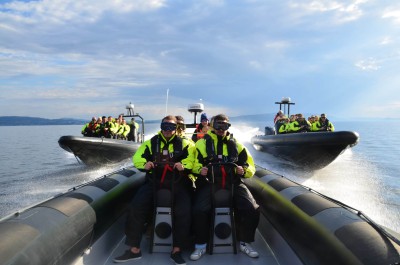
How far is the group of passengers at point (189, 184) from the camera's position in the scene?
2752mm

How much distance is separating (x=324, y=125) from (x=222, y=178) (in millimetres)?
7194

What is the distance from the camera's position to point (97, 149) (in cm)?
925

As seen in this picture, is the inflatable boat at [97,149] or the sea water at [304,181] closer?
Result: the sea water at [304,181]

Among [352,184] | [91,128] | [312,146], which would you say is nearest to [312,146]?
[312,146]

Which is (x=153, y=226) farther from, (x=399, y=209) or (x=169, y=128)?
(x=399, y=209)

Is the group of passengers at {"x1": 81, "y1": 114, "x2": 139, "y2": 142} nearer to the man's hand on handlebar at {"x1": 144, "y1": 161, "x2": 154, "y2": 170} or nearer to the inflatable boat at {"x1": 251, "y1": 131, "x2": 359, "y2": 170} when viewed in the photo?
the inflatable boat at {"x1": 251, "y1": 131, "x2": 359, "y2": 170}

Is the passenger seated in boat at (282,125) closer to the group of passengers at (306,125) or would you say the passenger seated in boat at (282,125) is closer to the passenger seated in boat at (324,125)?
the group of passengers at (306,125)

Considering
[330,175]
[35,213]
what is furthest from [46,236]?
[330,175]

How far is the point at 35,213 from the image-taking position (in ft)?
7.52

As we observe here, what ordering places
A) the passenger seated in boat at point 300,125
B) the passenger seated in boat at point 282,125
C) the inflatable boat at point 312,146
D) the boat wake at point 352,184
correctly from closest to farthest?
the boat wake at point 352,184, the inflatable boat at point 312,146, the passenger seated in boat at point 300,125, the passenger seated in boat at point 282,125

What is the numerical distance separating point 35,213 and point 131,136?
9.01m

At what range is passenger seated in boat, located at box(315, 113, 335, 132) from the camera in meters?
9.15

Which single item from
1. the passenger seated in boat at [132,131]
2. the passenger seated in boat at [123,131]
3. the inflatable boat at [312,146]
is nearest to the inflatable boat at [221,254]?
the inflatable boat at [312,146]

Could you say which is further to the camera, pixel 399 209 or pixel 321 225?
pixel 399 209
